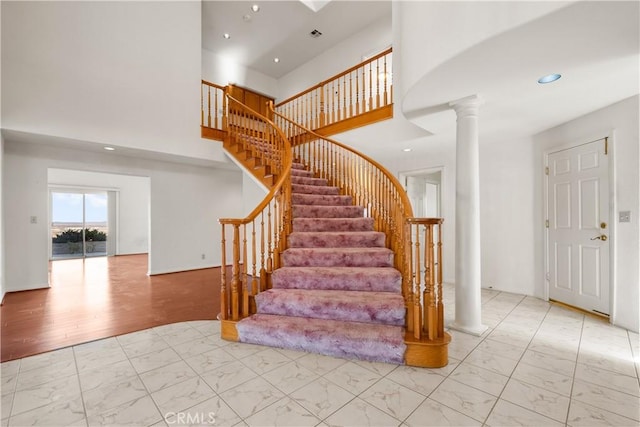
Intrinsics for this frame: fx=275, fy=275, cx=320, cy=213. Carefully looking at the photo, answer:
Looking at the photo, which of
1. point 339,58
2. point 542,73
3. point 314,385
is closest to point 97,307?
point 314,385

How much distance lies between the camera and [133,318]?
324 cm

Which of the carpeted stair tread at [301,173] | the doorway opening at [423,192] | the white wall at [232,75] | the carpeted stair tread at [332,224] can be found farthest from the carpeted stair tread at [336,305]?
the white wall at [232,75]

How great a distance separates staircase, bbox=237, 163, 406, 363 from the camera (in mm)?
2330

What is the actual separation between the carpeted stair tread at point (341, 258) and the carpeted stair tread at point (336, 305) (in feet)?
1.41

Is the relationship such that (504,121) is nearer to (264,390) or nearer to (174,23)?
(264,390)

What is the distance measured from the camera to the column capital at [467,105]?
2.72 m

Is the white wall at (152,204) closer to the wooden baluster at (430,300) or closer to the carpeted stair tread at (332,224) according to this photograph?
the carpeted stair tread at (332,224)

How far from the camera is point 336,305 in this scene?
261 cm

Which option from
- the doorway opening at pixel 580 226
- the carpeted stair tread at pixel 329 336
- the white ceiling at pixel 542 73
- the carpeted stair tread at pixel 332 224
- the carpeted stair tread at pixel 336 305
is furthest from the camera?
the carpeted stair tread at pixel 332 224

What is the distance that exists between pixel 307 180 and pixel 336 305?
2.84m

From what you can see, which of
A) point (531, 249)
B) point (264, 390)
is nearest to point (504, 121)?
point (531, 249)

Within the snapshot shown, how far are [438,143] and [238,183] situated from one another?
4.86 metres

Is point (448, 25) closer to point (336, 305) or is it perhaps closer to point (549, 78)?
point (549, 78)

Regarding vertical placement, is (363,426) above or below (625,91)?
below
